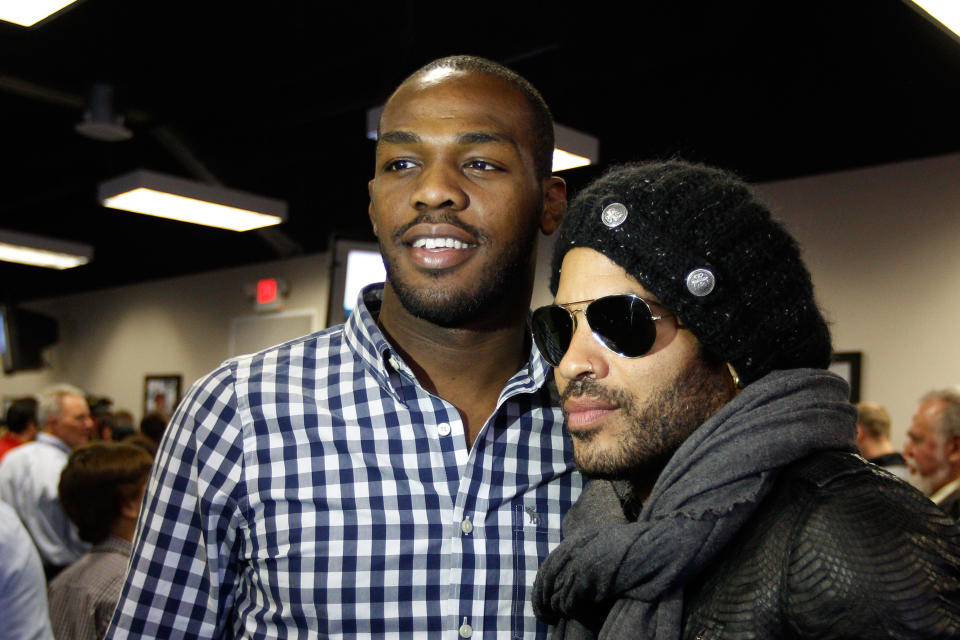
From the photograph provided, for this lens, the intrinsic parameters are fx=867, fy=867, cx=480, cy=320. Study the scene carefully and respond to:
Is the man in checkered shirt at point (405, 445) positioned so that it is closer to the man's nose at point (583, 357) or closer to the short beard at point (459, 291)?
the short beard at point (459, 291)

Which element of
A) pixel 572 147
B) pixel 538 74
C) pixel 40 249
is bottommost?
pixel 572 147

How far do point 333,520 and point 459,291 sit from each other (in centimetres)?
45

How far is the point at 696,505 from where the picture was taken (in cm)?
112

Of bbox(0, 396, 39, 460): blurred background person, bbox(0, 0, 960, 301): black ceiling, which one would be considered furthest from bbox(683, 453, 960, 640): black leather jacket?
bbox(0, 396, 39, 460): blurred background person

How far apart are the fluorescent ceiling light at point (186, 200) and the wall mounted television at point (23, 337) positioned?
546 centimetres

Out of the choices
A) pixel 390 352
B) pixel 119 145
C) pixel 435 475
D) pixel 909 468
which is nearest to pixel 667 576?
pixel 435 475

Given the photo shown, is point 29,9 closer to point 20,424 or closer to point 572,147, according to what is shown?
point 572,147

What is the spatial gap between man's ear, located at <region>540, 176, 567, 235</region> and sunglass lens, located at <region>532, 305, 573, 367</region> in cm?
27

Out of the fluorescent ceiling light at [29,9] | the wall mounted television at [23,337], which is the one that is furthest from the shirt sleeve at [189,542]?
the wall mounted television at [23,337]

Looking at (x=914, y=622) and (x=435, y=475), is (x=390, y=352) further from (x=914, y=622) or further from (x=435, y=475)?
(x=914, y=622)

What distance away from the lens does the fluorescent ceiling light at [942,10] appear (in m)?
2.89

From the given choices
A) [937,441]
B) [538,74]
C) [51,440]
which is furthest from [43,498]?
[937,441]

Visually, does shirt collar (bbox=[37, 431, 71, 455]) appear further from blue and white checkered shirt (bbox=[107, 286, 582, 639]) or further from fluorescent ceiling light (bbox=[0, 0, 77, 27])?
blue and white checkered shirt (bbox=[107, 286, 582, 639])

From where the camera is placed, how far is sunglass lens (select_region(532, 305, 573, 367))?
1417mm
